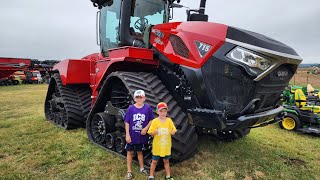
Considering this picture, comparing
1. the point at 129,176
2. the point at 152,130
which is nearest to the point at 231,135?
the point at 152,130

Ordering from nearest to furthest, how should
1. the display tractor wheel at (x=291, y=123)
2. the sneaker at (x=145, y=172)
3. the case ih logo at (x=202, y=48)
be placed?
the case ih logo at (x=202, y=48) < the sneaker at (x=145, y=172) < the display tractor wheel at (x=291, y=123)

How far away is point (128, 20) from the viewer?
16.5ft

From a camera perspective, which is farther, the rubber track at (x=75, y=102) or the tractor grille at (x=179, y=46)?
the rubber track at (x=75, y=102)

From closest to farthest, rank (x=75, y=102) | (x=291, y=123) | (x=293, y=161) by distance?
(x=293, y=161) < (x=75, y=102) < (x=291, y=123)

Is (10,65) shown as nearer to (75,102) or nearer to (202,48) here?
(75,102)

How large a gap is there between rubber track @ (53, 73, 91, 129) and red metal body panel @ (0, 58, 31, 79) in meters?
18.6

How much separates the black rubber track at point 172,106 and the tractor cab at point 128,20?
0.82 metres

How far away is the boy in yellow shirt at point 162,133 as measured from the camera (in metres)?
3.62

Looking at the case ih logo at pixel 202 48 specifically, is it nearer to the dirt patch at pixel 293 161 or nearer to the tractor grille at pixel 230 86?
the tractor grille at pixel 230 86

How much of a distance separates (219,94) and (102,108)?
2637 millimetres

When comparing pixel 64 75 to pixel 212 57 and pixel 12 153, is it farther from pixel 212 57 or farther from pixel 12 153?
pixel 212 57

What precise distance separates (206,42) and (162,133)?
135cm

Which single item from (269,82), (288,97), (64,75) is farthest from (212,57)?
(288,97)

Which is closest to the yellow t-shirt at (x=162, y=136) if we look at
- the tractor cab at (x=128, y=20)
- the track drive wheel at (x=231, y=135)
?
the tractor cab at (x=128, y=20)
